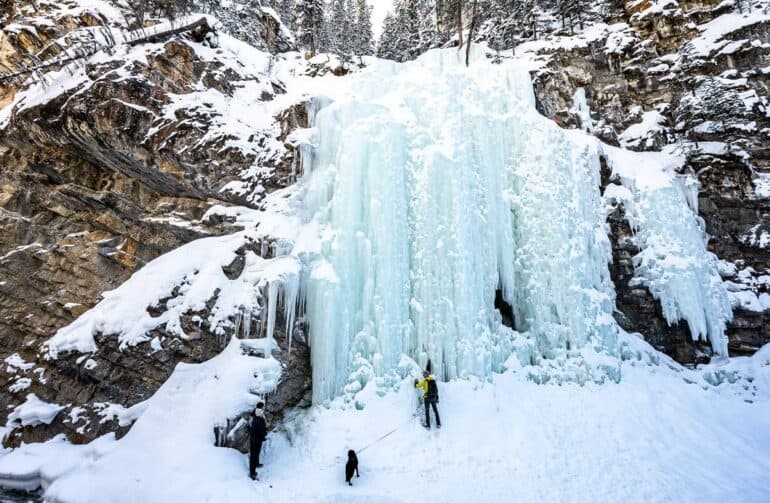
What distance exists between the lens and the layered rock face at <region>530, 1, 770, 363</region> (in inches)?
436

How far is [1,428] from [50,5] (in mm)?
11193

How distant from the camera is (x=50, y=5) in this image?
Answer: 1109cm

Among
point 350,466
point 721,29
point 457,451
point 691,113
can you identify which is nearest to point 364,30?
point 721,29

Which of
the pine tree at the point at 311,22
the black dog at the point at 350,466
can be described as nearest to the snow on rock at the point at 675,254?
the black dog at the point at 350,466

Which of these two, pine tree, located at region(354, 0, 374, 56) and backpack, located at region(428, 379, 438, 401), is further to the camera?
pine tree, located at region(354, 0, 374, 56)

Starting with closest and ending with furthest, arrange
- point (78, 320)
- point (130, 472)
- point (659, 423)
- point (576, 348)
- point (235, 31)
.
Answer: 1. point (130, 472)
2. point (659, 423)
3. point (78, 320)
4. point (576, 348)
5. point (235, 31)

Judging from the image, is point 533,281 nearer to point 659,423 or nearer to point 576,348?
point 576,348

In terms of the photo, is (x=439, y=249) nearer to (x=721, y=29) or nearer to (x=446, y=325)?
(x=446, y=325)

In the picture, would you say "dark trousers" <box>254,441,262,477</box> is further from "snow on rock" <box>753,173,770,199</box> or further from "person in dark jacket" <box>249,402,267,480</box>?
"snow on rock" <box>753,173,770,199</box>

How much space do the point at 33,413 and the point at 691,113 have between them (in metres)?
19.7

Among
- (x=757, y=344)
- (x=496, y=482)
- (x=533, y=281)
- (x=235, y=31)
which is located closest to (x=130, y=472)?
(x=496, y=482)

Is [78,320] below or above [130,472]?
above

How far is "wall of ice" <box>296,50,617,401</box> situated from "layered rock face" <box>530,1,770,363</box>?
225 cm

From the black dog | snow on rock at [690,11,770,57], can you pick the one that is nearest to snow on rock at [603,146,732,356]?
snow on rock at [690,11,770,57]
